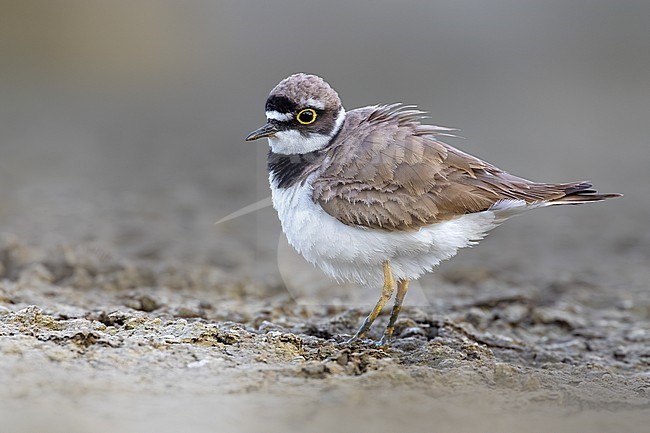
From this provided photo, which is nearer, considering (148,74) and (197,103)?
(197,103)

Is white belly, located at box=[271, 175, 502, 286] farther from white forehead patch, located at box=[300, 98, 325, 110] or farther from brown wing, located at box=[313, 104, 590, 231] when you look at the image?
white forehead patch, located at box=[300, 98, 325, 110]

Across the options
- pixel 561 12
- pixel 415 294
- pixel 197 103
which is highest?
pixel 561 12

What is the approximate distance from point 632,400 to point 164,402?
2733 mm

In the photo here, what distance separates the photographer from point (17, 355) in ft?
15.5

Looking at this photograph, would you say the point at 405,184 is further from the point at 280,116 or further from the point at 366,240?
the point at 280,116

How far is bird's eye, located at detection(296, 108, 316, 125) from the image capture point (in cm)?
600

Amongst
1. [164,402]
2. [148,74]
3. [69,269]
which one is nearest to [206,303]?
[69,269]

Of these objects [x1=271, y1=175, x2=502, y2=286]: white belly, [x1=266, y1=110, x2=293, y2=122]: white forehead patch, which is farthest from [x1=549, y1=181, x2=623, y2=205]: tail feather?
[x1=266, y1=110, x2=293, y2=122]: white forehead patch

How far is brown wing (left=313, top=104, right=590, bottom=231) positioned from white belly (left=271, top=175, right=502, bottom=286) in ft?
0.23

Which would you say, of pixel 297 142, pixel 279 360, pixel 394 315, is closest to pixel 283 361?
pixel 279 360

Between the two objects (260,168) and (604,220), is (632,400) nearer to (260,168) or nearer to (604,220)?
(604,220)

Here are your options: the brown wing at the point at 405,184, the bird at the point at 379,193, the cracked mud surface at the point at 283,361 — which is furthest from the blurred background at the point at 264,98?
the brown wing at the point at 405,184

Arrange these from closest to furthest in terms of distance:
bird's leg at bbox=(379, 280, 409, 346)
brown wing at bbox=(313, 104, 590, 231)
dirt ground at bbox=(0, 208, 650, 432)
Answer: dirt ground at bbox=(0, 208, 650, 432), brown wing at bbox=(313, 104, 590, 231), bird's leg at bbox=(379, 280, 409, 346)

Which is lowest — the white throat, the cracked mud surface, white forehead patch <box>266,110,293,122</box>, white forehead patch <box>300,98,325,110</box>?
the cracked mud surface
